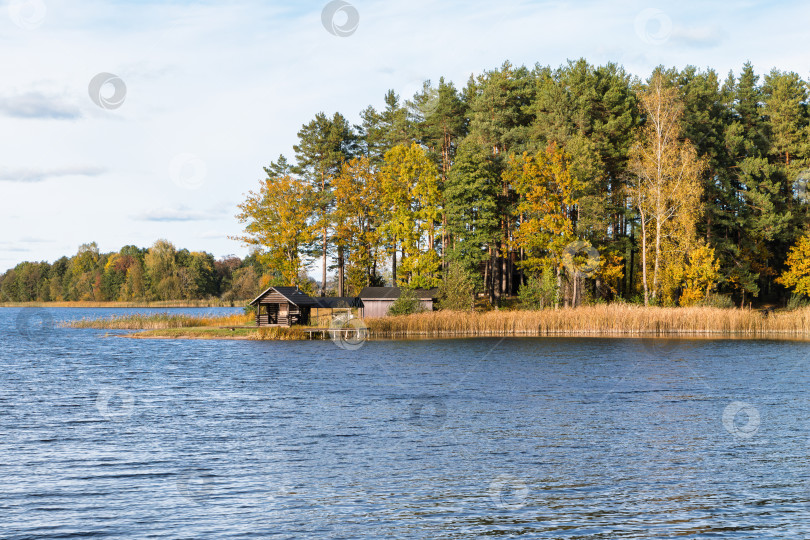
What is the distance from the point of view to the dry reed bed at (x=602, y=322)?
55.7m

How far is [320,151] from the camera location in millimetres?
86812

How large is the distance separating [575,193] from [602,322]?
52.7 ft

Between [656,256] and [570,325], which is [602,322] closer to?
[570,325]

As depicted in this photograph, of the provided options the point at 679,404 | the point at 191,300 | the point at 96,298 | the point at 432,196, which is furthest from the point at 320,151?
the point at 96,298

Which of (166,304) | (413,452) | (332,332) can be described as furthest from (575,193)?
(166,304)

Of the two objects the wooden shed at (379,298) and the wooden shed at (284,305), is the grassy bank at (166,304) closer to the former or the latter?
the wooden shed at (379,298)

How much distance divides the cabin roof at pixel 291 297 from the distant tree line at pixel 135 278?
101 metres

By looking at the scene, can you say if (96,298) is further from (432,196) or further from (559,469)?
(559,469)

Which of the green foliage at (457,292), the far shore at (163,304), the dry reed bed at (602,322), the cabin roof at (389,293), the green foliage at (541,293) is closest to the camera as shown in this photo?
the dry reed bed at (602,322)

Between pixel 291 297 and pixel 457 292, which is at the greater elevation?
pixel 457 292

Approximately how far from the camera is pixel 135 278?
162 meters

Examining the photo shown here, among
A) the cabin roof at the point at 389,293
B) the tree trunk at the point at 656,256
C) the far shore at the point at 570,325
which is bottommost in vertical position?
the far shore at the point at 570,325

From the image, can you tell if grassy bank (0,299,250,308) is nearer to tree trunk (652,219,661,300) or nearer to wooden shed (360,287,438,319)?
wooden shed (360,287,438,319)

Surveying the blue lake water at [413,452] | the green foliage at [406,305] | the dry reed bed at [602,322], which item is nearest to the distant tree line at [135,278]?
the green foliage at [406,305]
